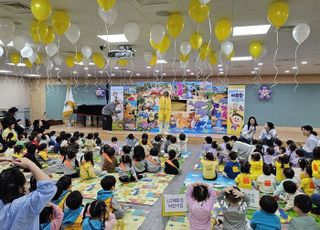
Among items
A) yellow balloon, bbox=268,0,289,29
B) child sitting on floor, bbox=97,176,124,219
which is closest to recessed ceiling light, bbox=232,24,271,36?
yellow balloon, bbox=268,0,289,29

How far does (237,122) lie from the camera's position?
35.6 feet

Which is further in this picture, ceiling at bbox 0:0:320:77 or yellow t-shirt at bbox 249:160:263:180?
yellow t-shirt at bbox 249:160:263:180

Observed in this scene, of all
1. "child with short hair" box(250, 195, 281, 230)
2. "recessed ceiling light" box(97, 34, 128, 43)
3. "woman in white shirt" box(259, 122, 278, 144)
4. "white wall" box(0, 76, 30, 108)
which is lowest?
"child with short hair" box(250, 195, 281, 230)

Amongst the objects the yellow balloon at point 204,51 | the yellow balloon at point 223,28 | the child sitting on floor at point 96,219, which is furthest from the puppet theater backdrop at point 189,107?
the child sitting on floor at point 96,219

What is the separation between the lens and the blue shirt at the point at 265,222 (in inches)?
97.0

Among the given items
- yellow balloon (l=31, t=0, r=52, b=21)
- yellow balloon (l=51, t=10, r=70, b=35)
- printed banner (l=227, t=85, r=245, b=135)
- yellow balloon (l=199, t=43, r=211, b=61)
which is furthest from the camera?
printed banner (l=227, t=85, r=245, b=135)

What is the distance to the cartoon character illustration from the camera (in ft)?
35.5

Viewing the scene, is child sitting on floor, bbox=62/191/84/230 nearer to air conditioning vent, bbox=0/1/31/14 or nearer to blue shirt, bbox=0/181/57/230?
blue shirt, bbox=0/181/57/230

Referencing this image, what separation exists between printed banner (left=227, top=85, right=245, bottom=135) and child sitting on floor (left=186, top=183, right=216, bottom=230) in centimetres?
851

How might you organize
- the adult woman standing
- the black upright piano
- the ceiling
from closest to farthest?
the ceiling
the adult woman standing
the black upright piano

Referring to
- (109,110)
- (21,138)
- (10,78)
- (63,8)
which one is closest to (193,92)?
(109,110)

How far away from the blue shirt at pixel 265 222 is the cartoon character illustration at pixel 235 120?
860cm

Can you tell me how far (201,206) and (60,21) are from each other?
346cm

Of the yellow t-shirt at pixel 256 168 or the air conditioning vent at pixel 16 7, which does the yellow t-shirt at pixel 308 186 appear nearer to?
the yellow t-shirt at pixel 256 168
